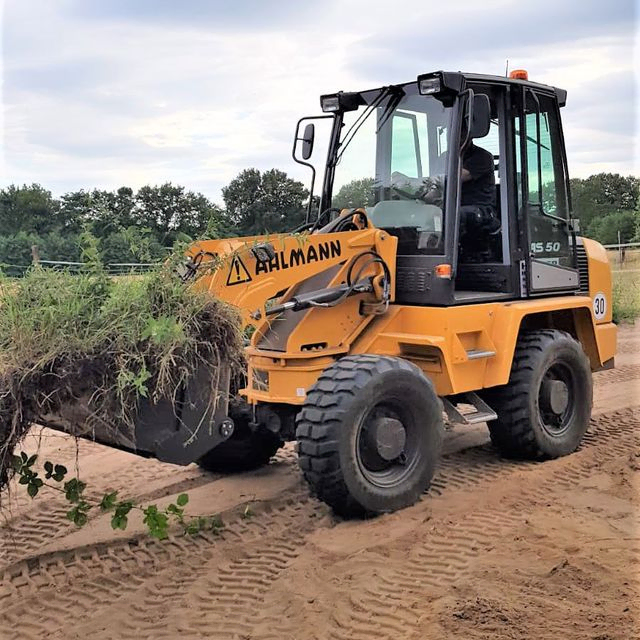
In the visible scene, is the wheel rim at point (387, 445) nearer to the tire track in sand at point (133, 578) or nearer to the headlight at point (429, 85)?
the tire track in sand at point (133, 578)

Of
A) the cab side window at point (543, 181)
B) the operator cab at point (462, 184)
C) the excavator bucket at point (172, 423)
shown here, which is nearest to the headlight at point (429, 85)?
the operator cab at point (462, 184)

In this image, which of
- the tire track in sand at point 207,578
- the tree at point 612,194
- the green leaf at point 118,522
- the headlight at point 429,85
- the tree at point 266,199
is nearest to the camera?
the tire track in sand at point 207,578

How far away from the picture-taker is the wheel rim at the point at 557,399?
20.0ft

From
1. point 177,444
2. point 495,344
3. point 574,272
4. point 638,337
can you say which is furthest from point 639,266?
point 177,444

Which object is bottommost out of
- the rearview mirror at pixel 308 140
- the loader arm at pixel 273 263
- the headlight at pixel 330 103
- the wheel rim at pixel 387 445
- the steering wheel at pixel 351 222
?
the wheel rim at pixel 387 445

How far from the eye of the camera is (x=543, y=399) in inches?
240

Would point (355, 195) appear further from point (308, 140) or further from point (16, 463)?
point (16, 463)

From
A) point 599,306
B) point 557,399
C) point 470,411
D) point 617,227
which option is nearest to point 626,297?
point 617,227

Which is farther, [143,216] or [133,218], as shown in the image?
[143,216]

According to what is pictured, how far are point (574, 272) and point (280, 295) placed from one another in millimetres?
2879

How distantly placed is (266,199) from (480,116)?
107 inches

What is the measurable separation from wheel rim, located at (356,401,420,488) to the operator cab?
971 millimetres

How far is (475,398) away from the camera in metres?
5.84

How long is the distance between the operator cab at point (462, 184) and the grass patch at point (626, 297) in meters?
9.29
